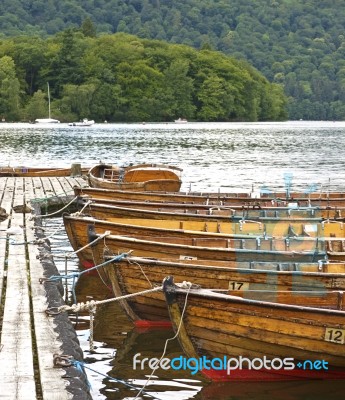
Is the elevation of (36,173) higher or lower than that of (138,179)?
lower

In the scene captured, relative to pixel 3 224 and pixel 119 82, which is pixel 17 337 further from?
pixel 119 82

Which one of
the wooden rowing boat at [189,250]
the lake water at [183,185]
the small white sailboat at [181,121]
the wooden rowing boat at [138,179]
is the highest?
the small white sailboat at [181,121]

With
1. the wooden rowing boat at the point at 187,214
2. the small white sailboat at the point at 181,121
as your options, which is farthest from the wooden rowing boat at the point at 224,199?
the small white sailboat at the point at 181,121

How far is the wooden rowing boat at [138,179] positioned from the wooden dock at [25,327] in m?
5.04

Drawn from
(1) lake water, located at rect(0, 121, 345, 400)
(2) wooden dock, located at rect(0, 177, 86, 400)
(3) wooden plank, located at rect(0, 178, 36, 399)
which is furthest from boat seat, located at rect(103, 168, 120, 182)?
(3) wooden plank, located at rect(0, 178, 36, 399)

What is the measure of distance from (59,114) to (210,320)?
155 meters

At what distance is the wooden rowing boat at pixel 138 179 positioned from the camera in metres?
25.0

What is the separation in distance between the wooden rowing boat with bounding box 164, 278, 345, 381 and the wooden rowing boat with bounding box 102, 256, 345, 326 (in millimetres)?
859

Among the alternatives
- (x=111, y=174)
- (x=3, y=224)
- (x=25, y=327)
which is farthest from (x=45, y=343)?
(x=111, y=174)

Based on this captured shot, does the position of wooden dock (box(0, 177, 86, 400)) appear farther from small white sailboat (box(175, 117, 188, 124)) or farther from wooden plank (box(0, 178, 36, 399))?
small white sailboat (box(175, 117, 188, 124))

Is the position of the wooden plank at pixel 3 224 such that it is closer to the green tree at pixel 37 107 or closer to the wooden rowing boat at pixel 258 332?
the wooden rowing boat at pixel 258 332

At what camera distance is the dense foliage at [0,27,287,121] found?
16538 cm

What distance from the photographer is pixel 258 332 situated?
11.2 metres

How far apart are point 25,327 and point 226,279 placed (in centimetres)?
291
